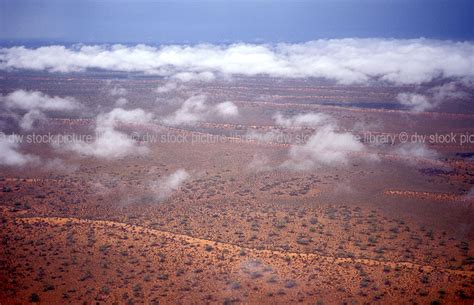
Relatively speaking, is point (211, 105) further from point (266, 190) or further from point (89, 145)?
point (266, 190)

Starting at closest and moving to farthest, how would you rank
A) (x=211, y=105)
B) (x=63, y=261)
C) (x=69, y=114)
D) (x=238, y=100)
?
(x=63, y=261) < (x=69, y=114) < (x=211, y=105) < (x=238, y=100)

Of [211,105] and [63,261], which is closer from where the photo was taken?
[63,261]

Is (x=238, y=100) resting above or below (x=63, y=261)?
above

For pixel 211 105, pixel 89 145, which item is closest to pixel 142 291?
pixel 89 145

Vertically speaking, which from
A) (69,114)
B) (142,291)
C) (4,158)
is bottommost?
(142,291)

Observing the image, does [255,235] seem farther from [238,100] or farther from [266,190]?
[238,100]

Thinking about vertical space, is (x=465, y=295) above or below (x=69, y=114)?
below

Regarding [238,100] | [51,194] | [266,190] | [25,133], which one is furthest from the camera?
[238,100]

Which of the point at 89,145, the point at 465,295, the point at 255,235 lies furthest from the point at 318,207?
the point at 89,145

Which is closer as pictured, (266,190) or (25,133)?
(266,190)
